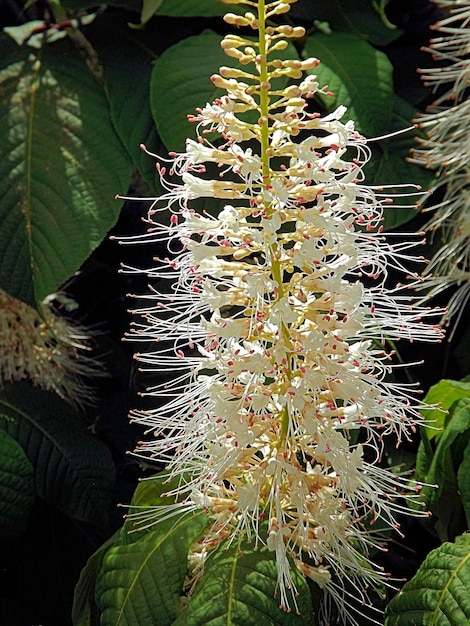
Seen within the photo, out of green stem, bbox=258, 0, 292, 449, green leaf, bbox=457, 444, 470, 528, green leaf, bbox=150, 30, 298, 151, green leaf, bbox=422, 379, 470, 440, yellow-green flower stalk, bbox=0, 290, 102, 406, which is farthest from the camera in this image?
yellow-green flower stalk, bbox=0, 290, 102, 406

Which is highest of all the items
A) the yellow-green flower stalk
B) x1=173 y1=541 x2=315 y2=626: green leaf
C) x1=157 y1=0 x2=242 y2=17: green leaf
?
x1=157 y1=0 x2=242 y2=17: green leaf

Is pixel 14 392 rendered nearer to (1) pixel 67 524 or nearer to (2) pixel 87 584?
(1) pixel 67 524

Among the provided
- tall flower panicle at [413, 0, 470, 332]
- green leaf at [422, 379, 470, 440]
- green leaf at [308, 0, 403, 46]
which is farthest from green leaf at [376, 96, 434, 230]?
green leaf at [422, 379, 470, 440]

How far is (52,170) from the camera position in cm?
135

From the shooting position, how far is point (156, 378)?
1437 mm

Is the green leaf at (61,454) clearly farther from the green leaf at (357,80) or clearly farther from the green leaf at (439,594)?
the green leaf at (357,80)

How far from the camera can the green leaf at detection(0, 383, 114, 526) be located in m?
1.29

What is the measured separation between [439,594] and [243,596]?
193 mm

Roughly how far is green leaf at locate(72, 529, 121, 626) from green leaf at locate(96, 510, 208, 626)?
0.06 m

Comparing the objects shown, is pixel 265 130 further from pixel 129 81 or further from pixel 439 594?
pixel 129 81

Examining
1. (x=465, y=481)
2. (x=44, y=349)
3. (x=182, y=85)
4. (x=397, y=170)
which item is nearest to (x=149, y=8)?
(x=182, y=85)

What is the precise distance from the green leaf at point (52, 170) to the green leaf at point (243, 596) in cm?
55

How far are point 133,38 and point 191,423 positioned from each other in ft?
2.76

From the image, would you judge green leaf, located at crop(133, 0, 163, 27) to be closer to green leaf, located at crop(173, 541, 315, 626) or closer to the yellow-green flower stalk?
the yellow-green flower stalk
